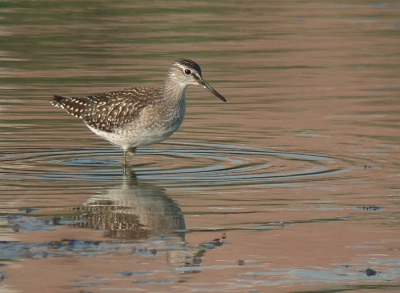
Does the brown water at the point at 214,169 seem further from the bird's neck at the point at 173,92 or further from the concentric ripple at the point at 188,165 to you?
the bird's neck at the point at 173,92

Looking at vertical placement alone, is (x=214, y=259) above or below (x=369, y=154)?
below

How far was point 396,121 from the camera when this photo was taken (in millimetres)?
14648

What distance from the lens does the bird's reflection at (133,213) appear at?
8961 mm

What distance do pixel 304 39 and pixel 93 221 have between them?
Result: 50.3ft

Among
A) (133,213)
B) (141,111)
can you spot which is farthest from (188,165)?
(133,213)

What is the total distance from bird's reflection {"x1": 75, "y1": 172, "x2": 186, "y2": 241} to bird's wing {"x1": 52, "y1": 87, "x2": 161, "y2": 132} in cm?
162

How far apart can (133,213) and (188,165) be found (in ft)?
8.75

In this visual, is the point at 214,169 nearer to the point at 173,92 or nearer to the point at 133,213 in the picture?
the point at 173,92

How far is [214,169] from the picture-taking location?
11961 millimetres

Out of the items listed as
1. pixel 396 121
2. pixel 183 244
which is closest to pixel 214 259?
pixel 183 244

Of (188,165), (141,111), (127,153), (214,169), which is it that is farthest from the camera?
(127,153)

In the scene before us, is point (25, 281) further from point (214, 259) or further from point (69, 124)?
point (69, 124)

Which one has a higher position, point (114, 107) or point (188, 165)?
point (114, 107)

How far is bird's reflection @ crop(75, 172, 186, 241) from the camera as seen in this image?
896 centimetres
